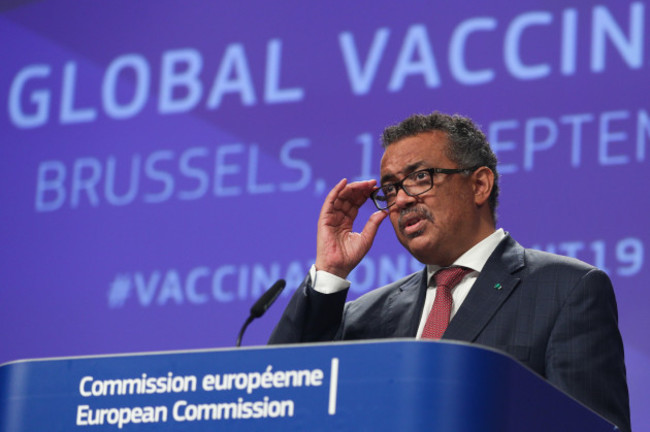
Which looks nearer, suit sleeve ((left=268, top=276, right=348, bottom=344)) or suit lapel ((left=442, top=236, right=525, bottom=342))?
A: suit lapel ((left=442, top=236, right=525, bottom=342))

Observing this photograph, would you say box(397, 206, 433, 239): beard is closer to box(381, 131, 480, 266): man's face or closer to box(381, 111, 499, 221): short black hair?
box(381, 131, 480, 266): man's face

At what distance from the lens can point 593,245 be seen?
13.2ft

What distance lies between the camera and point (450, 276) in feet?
9.63

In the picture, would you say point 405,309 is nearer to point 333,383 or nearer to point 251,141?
point 333,383

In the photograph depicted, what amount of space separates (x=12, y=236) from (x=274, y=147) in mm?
1286

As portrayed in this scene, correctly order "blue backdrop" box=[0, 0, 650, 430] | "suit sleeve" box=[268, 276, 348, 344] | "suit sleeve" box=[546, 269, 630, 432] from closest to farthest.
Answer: "suit sleeve" box=[546, 269, 630, 432] < "suit sleeve" box=[268, 276, 348, 344] < "blue backdrop" box=[0, 0, 650, 430]

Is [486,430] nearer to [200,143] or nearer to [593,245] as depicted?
[593,245]

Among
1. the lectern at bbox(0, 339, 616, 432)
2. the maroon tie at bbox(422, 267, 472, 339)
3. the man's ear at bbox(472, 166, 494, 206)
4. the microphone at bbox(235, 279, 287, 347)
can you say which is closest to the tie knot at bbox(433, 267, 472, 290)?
the maroon tie at bbox(422, 267, 472, 339)

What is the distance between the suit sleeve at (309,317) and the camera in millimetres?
2910

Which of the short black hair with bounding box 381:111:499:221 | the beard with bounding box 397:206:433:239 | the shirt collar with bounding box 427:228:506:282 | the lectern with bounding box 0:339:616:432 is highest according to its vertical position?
the short black hair with bounding box 381:111:499:221

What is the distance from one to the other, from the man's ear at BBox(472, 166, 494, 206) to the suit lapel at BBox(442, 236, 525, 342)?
19cm

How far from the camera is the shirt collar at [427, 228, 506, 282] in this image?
2.95 metres

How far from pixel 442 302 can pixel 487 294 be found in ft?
0.45

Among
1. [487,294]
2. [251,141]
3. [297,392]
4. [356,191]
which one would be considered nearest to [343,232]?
[356,191]
